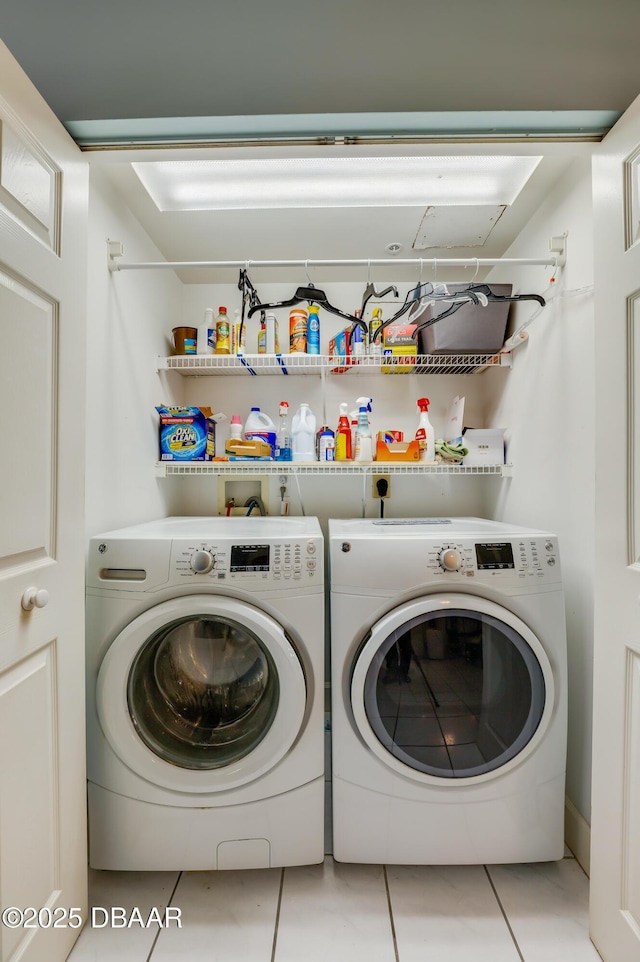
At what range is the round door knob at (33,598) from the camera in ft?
2.90

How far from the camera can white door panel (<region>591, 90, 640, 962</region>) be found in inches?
36.7

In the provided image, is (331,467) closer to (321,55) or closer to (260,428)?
(260,428)

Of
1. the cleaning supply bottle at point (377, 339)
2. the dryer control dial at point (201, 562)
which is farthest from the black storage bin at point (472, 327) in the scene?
the dryer control dial at point (201, 562)

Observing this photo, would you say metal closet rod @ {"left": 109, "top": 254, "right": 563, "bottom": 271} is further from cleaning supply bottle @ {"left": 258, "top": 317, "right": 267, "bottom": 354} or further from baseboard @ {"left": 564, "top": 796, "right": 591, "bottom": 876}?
baseboard @ {"left": 564, "top": 796, "right": 591, "bottom": 876}

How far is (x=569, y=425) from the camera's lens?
1466mm

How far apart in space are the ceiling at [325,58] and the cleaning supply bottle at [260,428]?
114 cm

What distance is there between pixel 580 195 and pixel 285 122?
3.42 feet

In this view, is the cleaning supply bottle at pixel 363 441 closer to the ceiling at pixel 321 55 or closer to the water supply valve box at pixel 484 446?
the water supply valve box at pixel 484 446

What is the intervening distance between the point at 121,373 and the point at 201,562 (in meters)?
0.86

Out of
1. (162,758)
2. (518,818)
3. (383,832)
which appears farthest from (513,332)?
(162,758)

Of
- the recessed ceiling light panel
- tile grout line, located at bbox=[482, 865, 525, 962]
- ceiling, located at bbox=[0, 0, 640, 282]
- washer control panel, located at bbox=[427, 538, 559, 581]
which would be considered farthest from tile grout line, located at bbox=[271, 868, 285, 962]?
the recessed ceiling light panel

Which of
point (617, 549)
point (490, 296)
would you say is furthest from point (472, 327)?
point (617, 549)

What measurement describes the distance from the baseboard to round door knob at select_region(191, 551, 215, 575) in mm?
1454

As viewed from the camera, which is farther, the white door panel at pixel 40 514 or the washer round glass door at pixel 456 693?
the washer round glass door at pixel 456 693
